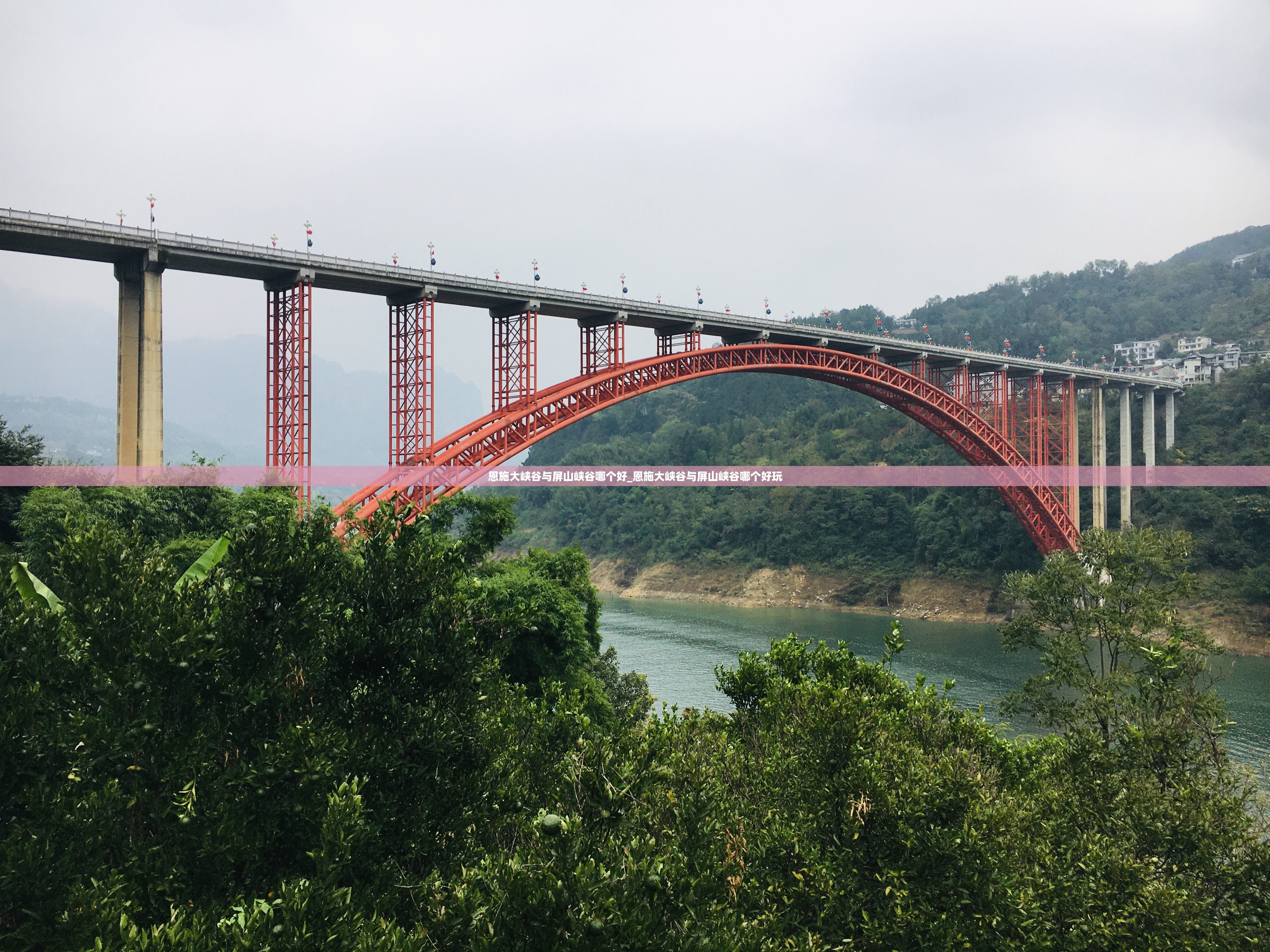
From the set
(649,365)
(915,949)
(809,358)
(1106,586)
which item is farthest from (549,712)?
(809,358)

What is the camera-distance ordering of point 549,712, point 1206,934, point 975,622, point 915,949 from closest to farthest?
point 915,949, point 1206,934, point 549,712, point 975,622

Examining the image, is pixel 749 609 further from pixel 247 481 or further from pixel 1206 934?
pixel 1206 934

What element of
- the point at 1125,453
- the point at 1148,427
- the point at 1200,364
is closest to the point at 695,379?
the point at 1125,453

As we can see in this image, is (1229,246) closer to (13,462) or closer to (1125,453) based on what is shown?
(1125,453)

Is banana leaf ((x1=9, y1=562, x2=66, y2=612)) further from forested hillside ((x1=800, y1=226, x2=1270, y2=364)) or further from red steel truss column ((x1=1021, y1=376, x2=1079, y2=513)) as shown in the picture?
forested hillside ((x1=800, y1=226, x2=1270, y2=364))

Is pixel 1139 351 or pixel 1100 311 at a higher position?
pixel 1100 311
